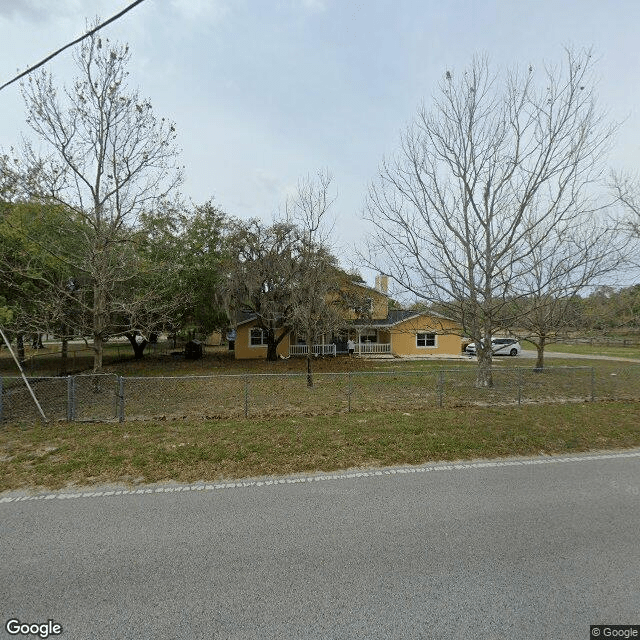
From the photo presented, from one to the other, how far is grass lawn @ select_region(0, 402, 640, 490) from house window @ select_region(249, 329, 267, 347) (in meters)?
20.1

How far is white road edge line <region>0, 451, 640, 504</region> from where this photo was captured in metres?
4.32

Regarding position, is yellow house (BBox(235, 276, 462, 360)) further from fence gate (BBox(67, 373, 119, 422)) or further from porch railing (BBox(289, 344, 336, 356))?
fence gate (BBox(67, 373, 119, 422))

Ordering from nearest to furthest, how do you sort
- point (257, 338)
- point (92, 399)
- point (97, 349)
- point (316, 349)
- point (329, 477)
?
point (329, 477) < point (92, 399) < point (97, 349) < point (316, 349) < point (257, 338)

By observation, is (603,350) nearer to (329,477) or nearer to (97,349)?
(329,477)

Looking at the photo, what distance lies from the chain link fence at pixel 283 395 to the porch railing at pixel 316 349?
12017 mm

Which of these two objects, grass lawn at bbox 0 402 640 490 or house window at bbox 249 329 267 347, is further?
house window at bbox 249 329 267 347

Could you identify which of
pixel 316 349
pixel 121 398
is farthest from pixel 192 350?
pixel 121 398

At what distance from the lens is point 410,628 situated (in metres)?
2.33

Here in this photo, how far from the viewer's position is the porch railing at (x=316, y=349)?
27.2m

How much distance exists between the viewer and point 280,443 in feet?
19.9

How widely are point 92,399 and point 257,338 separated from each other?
55.9 ft

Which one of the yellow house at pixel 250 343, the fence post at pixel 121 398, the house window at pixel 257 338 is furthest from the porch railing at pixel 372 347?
the fence post at pixel 121 398

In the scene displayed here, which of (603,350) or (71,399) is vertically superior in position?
(71,399)

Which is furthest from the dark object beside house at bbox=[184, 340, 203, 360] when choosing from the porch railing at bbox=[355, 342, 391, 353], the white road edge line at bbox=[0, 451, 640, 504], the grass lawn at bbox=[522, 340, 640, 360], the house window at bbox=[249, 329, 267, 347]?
the grass lawn at bbox=[522, 340, 640, 360]
